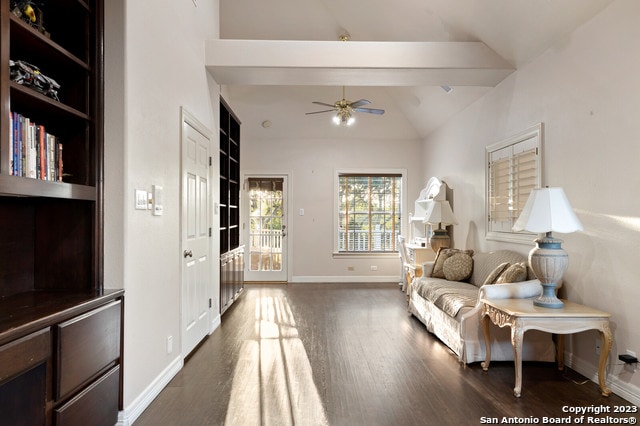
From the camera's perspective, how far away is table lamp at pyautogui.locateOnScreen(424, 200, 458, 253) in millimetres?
5586

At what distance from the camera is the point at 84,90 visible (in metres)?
2.23

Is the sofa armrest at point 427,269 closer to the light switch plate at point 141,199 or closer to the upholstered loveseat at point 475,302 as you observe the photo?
the upholstered loveseat at point 475,302

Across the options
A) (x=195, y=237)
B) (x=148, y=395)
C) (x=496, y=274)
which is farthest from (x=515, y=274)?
(x=148, y=395)

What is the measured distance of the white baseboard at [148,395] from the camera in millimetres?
2266

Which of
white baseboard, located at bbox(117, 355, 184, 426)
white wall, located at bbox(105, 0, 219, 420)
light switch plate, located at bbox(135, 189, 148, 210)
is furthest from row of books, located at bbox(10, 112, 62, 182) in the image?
white baseboard, located at bbox(117, 355, 184, 426)

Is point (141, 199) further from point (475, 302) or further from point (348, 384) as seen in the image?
point (475, 302)

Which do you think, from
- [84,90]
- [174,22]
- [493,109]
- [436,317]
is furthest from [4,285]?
[493,109]

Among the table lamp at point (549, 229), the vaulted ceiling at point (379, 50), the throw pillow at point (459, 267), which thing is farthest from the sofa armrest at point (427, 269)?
the vaulted ceiling at point (379, 50)

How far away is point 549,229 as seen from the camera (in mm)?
2752

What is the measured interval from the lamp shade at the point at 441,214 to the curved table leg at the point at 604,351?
3012mm

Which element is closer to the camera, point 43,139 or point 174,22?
point 43,139

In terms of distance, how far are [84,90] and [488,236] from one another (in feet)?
13.8

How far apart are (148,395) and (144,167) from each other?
1.47m

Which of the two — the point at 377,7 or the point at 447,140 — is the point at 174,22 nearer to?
the point at 377,7
